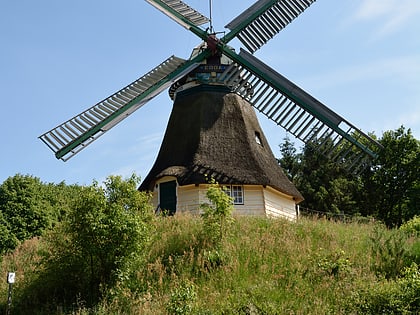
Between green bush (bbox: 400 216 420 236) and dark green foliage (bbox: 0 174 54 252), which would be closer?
green bush (bbox: 400 216 420 236)

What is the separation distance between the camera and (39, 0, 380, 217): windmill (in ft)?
47.3

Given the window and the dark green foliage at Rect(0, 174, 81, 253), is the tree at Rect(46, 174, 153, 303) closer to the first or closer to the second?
the window

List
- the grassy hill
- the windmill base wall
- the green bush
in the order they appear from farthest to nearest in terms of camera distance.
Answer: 1. the windmill base wall
2. the green bush
3. the grassy hill

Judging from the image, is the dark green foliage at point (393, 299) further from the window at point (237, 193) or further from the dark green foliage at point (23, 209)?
the dark green foliage at point (23, 209)

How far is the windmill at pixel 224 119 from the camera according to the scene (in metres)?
14.4

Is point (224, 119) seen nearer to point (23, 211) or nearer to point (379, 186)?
point (23, 211)

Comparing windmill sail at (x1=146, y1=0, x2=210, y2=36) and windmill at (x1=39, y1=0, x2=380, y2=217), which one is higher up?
windmill sail at (x1=146, y1=0, x2=210, y2=36)

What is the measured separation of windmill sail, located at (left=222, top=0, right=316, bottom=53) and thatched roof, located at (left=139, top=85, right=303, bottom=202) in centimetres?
185

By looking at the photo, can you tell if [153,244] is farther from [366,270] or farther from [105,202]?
[366,270]

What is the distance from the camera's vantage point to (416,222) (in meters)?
14.1

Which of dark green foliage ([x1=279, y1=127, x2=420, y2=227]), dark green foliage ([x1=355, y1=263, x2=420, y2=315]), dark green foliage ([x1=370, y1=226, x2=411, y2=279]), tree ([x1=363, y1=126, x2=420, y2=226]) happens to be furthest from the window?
tree ([x1=363, y1=126, x2=420, y2=226])

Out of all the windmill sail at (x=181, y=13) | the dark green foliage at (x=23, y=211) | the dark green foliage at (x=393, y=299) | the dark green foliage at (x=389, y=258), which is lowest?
the dark green foliage at (x=393, y=299)

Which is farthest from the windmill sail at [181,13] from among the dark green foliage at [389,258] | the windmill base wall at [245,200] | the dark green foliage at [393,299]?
the dark green foliage at [393,299]

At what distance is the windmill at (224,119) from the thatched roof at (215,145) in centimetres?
3
